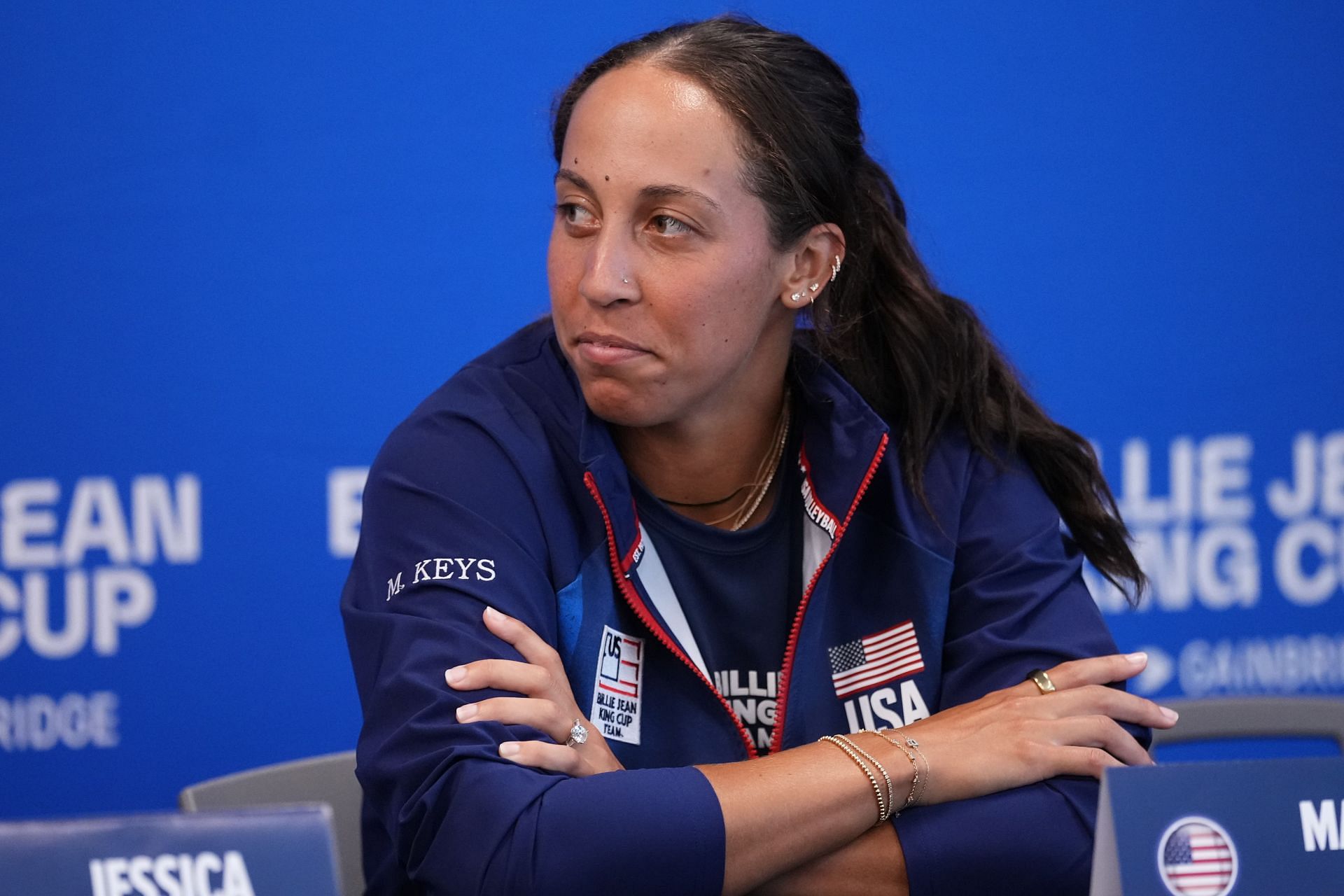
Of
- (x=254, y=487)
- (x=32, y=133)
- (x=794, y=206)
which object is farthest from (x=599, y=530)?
(x=32, y=133)

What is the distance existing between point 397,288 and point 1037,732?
1.36 m

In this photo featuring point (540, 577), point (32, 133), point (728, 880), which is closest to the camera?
point (728, 880)

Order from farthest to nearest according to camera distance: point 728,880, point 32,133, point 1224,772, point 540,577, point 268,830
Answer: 1. point 32,133
2. point 540,577
3. point 728,880
4. point 1224,772
5. point 268,830

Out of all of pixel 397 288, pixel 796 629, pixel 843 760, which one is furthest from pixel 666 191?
pixel 397 288

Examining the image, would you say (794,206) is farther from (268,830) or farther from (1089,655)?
(268,830)

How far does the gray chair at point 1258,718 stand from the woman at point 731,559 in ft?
0.73

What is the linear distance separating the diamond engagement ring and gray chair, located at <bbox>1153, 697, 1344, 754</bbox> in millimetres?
832

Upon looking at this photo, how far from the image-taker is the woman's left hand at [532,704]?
1185mm

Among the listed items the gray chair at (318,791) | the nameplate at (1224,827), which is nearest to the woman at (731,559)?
the gray chair at (318,791)

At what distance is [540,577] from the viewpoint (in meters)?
1.36

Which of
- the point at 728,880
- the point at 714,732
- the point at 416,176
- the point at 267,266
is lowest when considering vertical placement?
the point at 728,880

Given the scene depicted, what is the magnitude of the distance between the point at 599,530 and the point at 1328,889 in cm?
77

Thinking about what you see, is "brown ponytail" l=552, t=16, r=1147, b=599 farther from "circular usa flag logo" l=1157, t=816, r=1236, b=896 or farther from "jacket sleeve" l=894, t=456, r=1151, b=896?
"circular usa flag logo" l=1157, t=816, r=1236, b=896

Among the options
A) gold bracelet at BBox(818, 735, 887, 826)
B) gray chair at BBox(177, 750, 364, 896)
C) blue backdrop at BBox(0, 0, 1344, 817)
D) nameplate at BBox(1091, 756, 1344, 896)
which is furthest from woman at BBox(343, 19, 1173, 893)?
blue backdrop at BBox(0, 0, 1344, 817)
